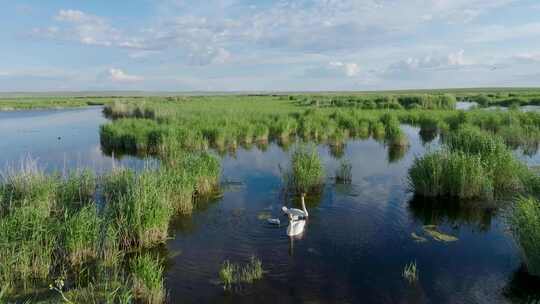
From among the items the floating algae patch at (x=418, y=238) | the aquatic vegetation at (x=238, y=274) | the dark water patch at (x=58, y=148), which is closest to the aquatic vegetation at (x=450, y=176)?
the floating algae patch at (x=418, y=238)

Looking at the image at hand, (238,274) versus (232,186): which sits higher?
(232,186)

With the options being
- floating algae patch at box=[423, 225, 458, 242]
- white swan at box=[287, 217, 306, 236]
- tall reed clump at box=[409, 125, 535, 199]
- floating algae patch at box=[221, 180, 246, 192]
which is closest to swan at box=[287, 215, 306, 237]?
white swan at box=[287, 217, 306, 236]

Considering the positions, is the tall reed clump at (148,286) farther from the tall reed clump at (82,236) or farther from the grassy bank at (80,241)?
the tall reed clump at (82,236)

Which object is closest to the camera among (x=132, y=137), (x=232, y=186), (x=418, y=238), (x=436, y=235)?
(x=418, y=238)

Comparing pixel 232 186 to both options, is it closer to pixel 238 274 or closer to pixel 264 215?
pixel 264 215

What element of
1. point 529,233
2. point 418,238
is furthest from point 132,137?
point 529,233
